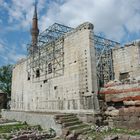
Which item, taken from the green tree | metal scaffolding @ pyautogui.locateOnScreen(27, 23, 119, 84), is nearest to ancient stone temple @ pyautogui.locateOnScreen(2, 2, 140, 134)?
metal scaffolding @ pyautogui.locateOnScreen(27, 23, 119, 84)

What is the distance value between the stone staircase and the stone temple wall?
1.25 meters

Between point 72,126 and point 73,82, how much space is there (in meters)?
4.61

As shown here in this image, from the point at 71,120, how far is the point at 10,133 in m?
4.01

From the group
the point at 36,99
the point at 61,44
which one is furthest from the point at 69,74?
the point at 36,99

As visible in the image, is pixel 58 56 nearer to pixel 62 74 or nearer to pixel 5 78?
pixel 62 74

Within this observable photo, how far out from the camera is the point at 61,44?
65.0 ft

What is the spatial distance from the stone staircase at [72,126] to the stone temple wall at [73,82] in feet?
4.09

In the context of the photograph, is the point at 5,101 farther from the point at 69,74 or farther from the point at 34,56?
the point at 69,74

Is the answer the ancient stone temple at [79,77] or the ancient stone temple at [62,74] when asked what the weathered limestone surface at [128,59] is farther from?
the ancient stone temple at [62,74]

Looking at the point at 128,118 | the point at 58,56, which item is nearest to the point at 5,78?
the point at 58,56

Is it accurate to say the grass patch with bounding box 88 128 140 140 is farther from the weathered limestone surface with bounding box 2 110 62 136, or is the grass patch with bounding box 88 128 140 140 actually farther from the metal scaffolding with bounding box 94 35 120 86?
the metal scaffolding with bounding box 94 35 120 86

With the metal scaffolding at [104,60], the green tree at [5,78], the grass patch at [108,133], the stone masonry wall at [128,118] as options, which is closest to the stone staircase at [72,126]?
the grass patch at [108,133]

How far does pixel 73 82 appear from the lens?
17.5 metres

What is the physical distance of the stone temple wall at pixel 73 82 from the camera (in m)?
16.0
